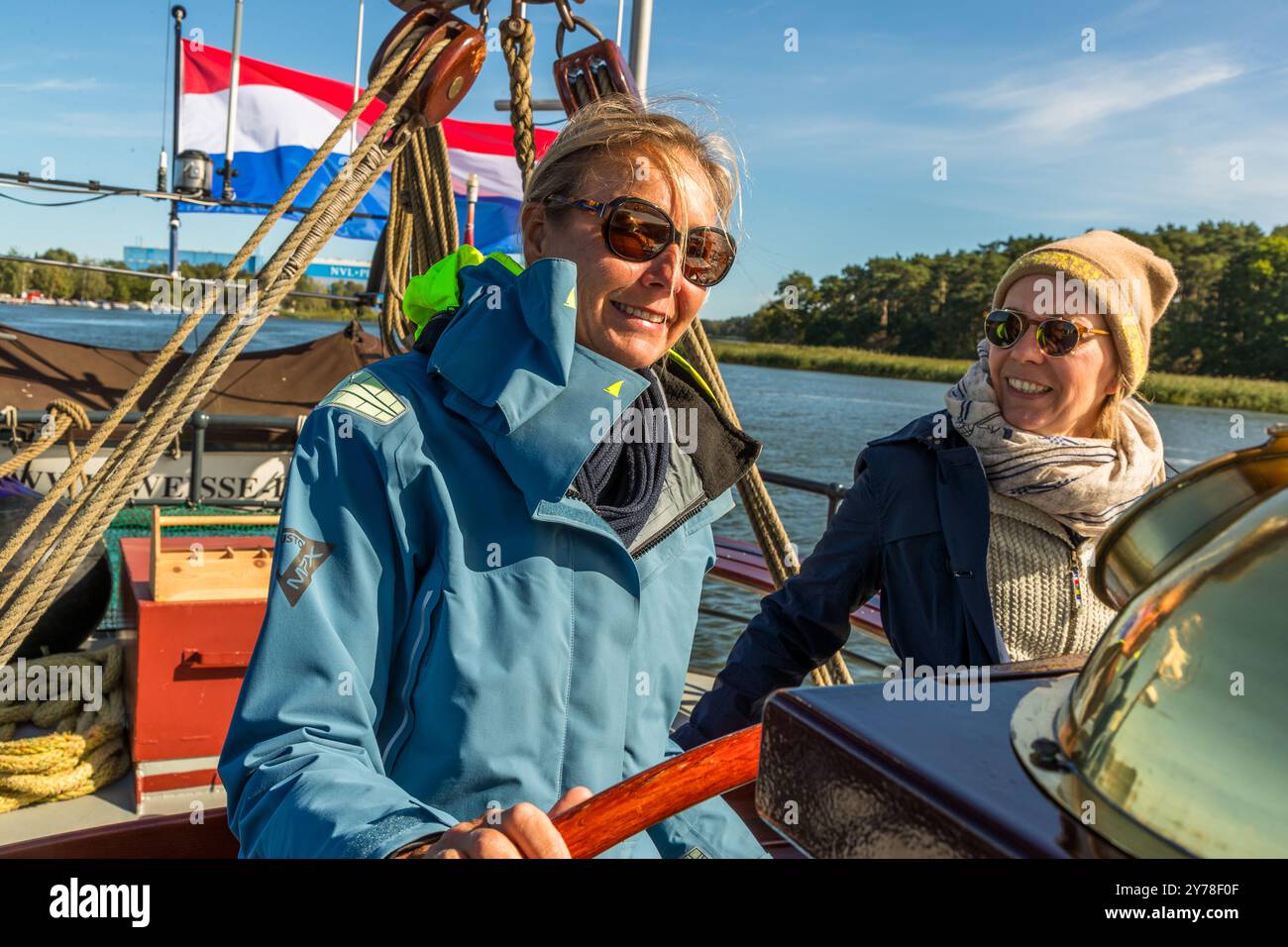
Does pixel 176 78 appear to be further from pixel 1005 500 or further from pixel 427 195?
pixel 1005 500

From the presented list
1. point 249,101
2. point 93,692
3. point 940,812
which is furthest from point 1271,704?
point 249,101

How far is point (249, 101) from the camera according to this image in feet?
32.0

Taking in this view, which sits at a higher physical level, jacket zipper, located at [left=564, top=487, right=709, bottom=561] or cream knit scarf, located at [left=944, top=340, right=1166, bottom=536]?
cream knit scarf, located at [left=944, top=340, right=1166, bottom=536]

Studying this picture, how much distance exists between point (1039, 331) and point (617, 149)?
915mm

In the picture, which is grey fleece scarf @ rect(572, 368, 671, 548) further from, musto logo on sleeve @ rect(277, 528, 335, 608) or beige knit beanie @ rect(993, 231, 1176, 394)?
beige knit beanie @ rect(993, 231, 1176, 394)

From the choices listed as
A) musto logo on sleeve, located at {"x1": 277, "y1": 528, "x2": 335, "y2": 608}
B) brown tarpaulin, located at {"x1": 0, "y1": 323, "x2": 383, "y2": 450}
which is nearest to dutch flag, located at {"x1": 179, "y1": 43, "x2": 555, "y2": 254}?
brown tarpaulin, located at {"x1": 0, "y1": 323, "x2": 383, "y2": 450}

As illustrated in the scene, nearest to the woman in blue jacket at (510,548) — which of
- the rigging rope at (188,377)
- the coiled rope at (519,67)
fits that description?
the rigging rope at (188,377)

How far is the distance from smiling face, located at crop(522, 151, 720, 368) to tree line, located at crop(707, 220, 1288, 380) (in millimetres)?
51926

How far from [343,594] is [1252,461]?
33.8 inches

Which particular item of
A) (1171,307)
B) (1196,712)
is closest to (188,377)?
(1196,712)

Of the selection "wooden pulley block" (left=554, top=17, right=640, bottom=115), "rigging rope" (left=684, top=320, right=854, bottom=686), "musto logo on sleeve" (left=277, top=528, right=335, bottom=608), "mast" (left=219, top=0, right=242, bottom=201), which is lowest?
"rigging rope" (left=684, top=320, right=854, bottom=686)

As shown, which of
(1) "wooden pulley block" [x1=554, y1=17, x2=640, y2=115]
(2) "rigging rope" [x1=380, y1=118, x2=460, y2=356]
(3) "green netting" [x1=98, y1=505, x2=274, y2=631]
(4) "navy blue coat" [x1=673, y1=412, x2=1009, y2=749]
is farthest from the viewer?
(3) "green netting" [x1=98, y1=505, x2=274, y2=631]

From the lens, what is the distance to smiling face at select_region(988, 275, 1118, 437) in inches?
75.3
